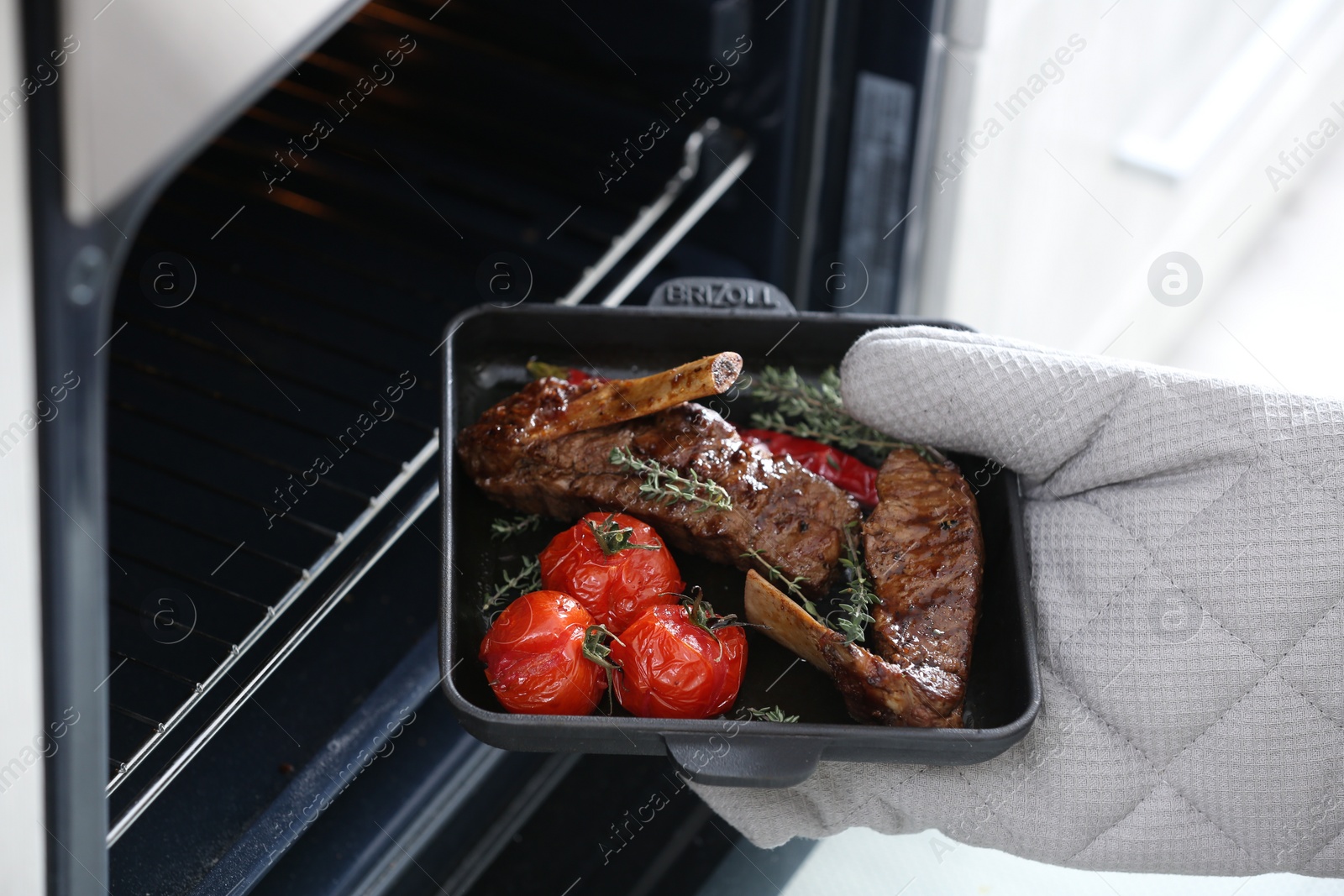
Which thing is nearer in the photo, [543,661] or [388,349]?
[543,661]

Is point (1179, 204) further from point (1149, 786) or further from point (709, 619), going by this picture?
point (709, 619)

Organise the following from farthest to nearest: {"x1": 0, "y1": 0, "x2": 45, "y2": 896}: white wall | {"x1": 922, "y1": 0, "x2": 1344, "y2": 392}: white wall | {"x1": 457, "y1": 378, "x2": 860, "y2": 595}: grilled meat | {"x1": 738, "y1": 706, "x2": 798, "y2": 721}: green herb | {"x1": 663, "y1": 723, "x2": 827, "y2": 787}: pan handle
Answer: {"x1": 922, "y1": 0, "x2": 1344, "y2": 392}: white wall < {"x1": 457, "y1": 378, "x2": 860, "y2": 595}: grilled meat < {"x1": 738, "y1": 706, "x2": 798, "y2": 721}: green herb < {"x1": 663, "y1": 723, "x2": 827, "y2": 787}: pan handle < {"x1": 0, "y1": 0, "x2": 45, "y2": 896}: white wall

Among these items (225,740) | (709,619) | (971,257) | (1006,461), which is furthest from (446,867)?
(971,257)

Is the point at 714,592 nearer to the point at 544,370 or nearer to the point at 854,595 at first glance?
the point at 854,595

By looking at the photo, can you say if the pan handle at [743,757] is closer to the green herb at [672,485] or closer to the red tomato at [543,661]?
the red tomato at [543,661]

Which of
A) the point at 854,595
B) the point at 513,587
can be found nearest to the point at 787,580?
the point at 854,595

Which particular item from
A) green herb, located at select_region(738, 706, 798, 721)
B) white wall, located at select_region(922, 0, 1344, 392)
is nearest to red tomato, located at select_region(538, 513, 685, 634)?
green herb, located at select_region(738, 706, 798, 721)

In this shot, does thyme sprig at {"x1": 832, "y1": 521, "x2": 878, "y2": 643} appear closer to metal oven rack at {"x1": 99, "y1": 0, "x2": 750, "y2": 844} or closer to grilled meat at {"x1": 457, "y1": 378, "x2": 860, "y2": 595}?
grilled meat at {"x1": 457, "y1": 378, "x2": 860, "y2": 595}
